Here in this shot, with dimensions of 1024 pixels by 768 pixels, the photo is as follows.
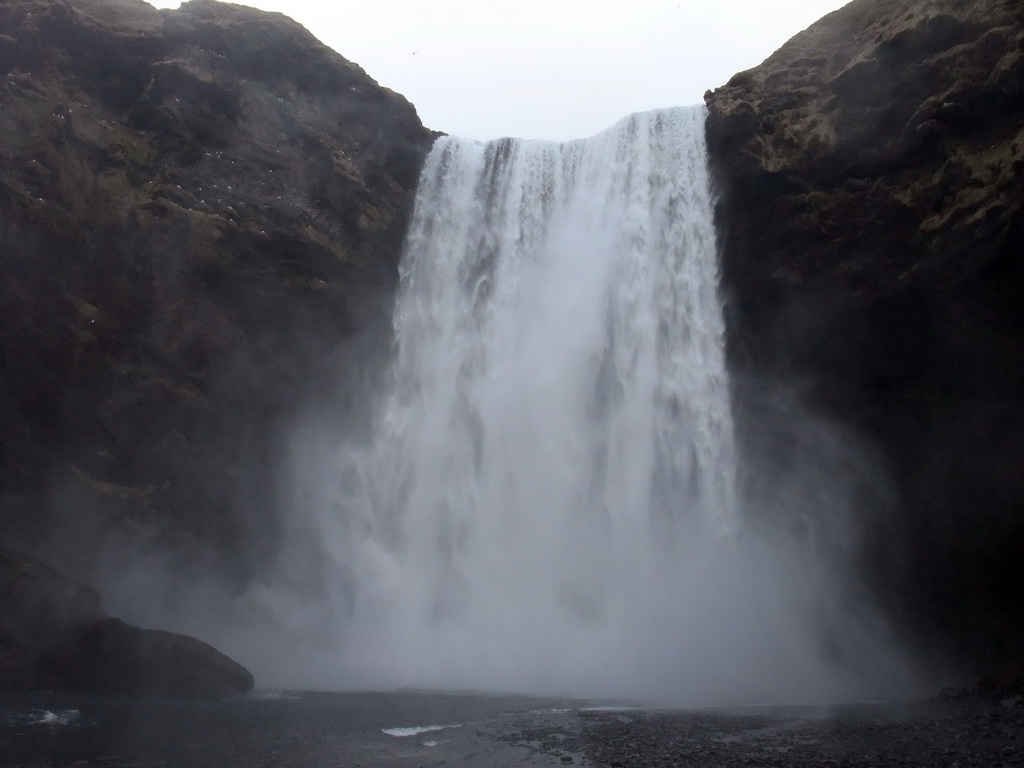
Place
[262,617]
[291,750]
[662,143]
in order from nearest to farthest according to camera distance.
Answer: [291,750]
[262,617]
[662,143]

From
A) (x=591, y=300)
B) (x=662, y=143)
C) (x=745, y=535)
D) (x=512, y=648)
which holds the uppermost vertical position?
(x=662, y=143)

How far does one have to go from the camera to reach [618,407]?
2567cm

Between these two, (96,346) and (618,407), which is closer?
(96,346)

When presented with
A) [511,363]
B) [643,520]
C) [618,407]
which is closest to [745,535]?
[643,520]

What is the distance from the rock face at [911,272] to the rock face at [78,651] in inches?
652

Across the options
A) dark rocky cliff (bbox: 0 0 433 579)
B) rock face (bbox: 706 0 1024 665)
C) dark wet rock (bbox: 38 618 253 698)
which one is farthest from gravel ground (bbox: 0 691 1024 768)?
dark rocky cliff (bbox: 0 0 433 579)

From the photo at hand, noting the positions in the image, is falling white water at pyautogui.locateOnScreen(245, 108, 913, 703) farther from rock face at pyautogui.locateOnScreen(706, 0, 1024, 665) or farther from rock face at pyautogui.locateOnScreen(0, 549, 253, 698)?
rock face at pyautogui.locateOnScreen(0, 549, 253, 698)

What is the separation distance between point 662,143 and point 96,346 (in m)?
18.4

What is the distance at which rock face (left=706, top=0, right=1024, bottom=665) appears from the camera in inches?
841

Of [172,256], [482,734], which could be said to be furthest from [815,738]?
[172,256]

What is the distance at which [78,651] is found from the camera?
1888 centimetres

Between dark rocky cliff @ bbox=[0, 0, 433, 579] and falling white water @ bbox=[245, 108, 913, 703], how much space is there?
242cm

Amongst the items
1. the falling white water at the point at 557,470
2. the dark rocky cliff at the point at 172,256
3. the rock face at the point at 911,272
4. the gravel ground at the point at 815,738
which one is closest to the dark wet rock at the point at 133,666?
the falling white water at the point at 557,470

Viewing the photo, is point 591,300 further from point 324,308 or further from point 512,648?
point 512,648
